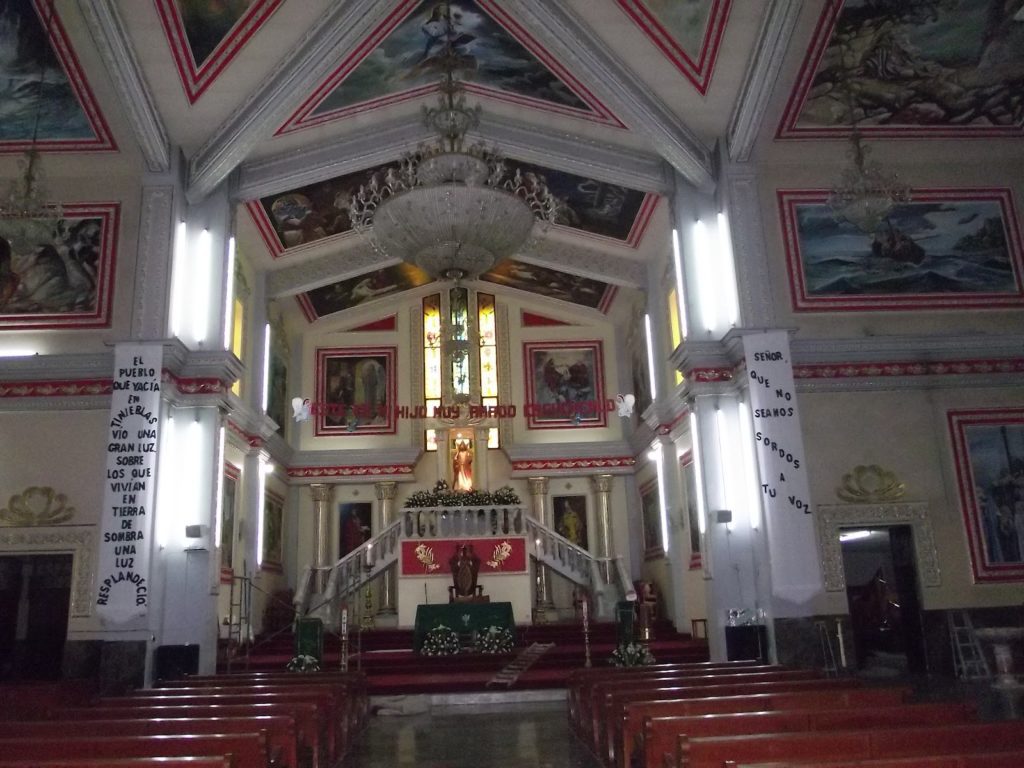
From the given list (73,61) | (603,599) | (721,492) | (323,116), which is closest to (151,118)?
(73,61)

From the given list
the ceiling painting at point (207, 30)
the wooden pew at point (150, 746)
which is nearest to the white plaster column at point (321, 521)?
the ceiling painting at point (207, 30)

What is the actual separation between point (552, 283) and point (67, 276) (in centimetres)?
1057

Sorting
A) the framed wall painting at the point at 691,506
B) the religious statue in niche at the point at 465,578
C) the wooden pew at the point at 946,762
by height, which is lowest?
the wooden pew at the point at 946,762

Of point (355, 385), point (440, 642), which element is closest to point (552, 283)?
point (355, 385)

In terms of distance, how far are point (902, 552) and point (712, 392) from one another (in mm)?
3418

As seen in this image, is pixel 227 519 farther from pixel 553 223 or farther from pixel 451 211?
pixel 451 211

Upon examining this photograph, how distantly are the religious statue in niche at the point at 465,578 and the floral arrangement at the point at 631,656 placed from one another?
14.5ft

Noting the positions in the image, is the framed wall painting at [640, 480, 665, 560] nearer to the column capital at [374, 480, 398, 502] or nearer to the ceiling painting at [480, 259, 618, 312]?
the ceiling painting at [480, 259, 618, 312]

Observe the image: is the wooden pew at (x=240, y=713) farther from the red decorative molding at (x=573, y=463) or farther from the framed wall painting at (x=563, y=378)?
the framed wall painting at (x=563, y=378)

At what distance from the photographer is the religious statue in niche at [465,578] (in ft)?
50.1

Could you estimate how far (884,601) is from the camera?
45.1 feet

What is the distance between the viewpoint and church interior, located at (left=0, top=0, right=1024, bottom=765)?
10398 millimetres

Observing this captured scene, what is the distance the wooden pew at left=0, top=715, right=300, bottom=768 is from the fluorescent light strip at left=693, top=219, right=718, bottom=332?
906cm

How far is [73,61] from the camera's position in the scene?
10.4 meters
